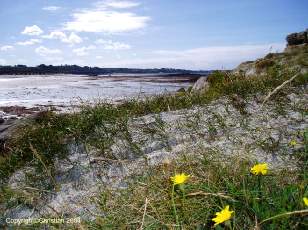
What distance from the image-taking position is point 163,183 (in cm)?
367

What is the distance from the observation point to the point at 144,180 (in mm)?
3801

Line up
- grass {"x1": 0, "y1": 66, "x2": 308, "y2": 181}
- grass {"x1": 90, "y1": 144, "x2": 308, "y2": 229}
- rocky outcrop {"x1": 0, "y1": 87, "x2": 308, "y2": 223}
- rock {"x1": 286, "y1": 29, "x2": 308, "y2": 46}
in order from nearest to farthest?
grass {"x1": 90, "y1": 144, "x2": 308, "y2": 229}
rocky outcrop {"x1": 0, "y1": 87, "x2": 308, "y2": 223}
grass {"x1": 0, "y1": 66, "x2": 308, "y2": 181}
rock {"x1": 286, "y1": 29, "x2": 308, "y2": 46}

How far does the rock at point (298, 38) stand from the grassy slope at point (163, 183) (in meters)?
15.1

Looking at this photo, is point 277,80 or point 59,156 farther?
point 277,80

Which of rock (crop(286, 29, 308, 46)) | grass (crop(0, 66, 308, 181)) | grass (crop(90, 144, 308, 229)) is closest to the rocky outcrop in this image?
grass (crop(0, 66, 308, 181))

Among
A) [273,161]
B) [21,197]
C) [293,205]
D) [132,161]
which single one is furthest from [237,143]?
[21,197]

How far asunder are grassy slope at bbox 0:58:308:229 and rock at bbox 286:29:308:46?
15106mm

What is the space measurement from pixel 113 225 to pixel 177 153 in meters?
1.79

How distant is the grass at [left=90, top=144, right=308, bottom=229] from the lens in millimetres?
2648

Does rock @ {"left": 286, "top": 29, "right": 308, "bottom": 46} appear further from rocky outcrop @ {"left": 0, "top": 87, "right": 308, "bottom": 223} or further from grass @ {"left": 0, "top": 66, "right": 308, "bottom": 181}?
rocky outcrop @ {"left": 0, "top": 87, "right": 308, "bottom": 223}

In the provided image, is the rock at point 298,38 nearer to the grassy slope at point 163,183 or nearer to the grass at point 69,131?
the grass at point 69,131

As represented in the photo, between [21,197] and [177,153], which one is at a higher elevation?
[177,153]

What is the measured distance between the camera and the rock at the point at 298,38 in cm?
2044

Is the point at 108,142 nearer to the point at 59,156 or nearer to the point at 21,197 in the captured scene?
the point at 59,156
